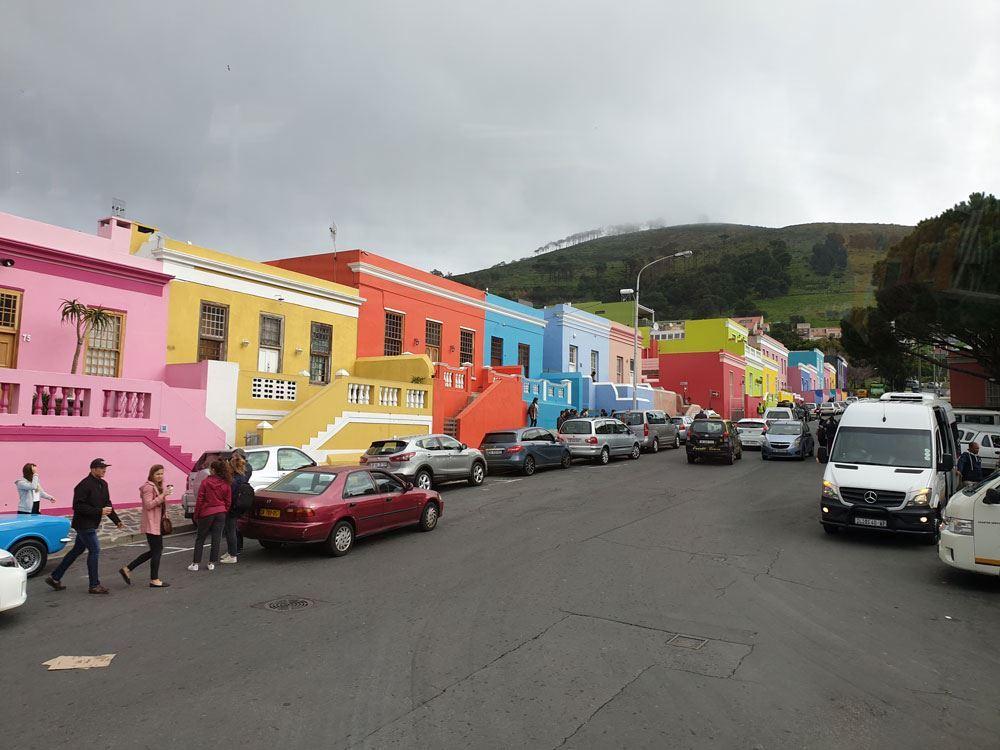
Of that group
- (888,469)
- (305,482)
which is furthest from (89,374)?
(888,469)

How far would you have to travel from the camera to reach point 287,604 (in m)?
7.70

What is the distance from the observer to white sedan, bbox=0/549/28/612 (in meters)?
6.81

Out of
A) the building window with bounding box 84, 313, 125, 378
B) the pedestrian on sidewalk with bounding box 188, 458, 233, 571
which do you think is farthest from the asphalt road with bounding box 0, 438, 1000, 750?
the building window with bounding box 84, 313, 125, 378

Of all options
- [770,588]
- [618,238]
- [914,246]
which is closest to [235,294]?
[770,588]

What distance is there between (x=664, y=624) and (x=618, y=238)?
525 feet

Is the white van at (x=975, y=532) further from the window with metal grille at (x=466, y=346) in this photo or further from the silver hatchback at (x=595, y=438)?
the window with metal grille at (x=466, y=346)

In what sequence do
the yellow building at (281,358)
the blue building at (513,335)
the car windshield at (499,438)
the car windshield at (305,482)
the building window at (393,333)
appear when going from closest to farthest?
1. the car windshield at (305,482)
2. the yellow building at (281,358)
3. the car windshield at (499,438)
4. the building window at (393,333)
5. the blue building at (513,335)

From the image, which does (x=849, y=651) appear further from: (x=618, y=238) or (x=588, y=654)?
(x=618, y=238)

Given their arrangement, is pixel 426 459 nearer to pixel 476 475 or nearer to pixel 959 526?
pixel 476 475

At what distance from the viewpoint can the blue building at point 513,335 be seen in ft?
102

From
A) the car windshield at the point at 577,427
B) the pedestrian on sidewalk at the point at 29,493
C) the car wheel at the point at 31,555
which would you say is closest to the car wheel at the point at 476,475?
the car windshield at the point at 577,427

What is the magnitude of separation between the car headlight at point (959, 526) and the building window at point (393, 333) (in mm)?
19378

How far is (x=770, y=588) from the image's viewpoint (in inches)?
328

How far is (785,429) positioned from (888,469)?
52.1 feet
